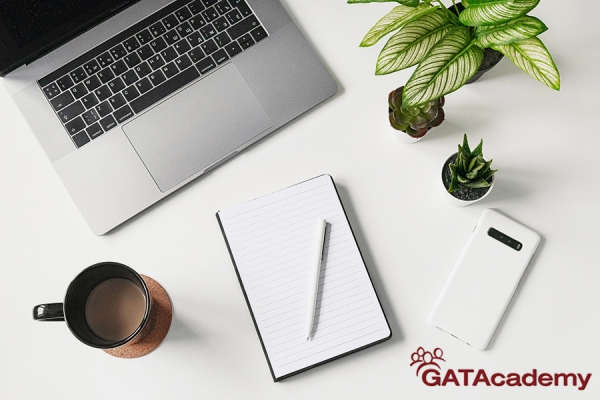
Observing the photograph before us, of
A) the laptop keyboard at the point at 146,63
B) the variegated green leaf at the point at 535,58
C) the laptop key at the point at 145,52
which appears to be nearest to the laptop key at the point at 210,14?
the laptop keyboard at the point at 146,63

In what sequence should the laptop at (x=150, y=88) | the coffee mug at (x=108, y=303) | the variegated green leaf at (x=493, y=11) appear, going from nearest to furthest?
the variegated green leaf at (x=493, y=11), the coffee mug at (x=108, y=303), the laptop at (x=150, y=88)

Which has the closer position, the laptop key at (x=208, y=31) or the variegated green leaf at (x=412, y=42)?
the variegated green leaf at (x=412, y=42)

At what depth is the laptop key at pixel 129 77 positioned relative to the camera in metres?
0.77

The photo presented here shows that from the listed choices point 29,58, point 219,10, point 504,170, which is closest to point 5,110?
point 29,58

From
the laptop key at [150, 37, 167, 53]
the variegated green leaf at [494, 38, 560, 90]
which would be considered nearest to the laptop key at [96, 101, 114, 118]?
the laptop key at [150, 37, 167, 53]

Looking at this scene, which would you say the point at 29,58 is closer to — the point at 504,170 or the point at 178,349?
the point at 178,349

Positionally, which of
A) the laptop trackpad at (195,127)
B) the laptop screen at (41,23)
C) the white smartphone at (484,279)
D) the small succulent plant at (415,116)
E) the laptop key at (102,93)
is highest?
the laptop screen at (41,23)

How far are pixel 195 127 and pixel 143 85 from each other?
0.34 ft

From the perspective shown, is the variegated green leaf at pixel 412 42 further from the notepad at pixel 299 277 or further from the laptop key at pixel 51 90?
the laptop key at pixel 51 90

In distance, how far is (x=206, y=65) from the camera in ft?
2.56

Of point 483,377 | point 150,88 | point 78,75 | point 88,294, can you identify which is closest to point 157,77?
point 150,88

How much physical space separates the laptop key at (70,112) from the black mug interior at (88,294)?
260mm

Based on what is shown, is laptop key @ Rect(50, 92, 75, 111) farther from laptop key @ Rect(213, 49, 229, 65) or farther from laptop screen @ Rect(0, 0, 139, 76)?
laptop key @ Rect(213, 49, 229, 65)

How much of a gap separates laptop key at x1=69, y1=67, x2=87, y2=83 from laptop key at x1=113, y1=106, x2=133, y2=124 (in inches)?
3.0
